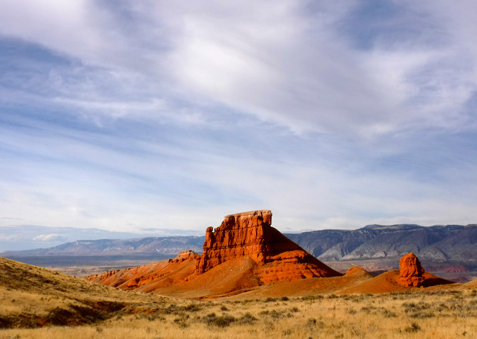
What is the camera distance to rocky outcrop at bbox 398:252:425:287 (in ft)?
188

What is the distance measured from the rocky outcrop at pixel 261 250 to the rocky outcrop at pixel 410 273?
20.7 metres

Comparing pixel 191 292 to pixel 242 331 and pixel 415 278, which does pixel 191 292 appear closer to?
pixel 415 278

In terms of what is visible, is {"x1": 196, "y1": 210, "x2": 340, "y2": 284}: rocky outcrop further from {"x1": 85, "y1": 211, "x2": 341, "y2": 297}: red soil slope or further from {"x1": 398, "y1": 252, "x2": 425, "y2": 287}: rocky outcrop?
{"x1": 398, "y1": 252, "x2": 425, "y2": 287}: rocky outcrop

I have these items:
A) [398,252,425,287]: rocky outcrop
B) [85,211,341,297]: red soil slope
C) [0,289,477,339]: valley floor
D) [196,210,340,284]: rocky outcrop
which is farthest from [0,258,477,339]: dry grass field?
[196,210,340,284]: rocky outcrop

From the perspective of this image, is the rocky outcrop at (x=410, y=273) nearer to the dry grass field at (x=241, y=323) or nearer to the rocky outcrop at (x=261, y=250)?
the rocky outcrop at (x=261, y=250)

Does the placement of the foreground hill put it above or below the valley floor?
below

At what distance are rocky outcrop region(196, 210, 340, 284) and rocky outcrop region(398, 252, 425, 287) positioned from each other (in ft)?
67.9

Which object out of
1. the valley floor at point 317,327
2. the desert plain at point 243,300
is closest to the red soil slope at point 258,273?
the desert plain at point 243,300

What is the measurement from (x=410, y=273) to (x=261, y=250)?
1412 inches

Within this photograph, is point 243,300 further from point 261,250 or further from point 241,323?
point 261,250

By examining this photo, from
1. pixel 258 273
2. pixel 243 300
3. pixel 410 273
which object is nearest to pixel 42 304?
pixel 243 300

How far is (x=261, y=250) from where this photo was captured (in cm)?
8769

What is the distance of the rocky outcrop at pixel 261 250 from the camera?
79.2 metres

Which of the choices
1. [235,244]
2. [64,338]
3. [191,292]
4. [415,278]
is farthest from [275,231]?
[64,338]
